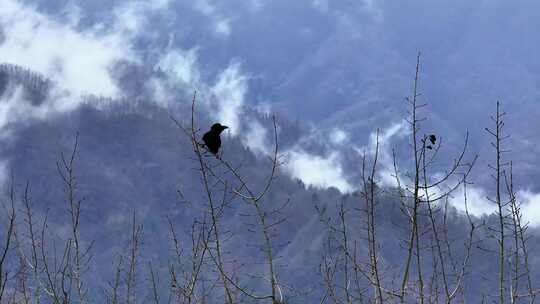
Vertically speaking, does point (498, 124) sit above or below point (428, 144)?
above

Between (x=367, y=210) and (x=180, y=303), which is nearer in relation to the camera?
(x=367, y=210)

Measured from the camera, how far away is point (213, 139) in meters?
14.0

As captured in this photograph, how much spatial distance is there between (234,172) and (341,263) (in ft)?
11.7

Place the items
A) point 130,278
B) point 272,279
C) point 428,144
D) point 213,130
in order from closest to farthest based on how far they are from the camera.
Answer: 1. point 272,279
2. point 428,144
3. point 130,278
4. point 213,130

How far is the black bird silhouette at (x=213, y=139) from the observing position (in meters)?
13.6

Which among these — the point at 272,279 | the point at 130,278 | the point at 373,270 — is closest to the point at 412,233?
the point at 373,270

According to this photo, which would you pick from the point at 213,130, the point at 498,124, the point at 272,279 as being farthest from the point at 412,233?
the point at 213,130

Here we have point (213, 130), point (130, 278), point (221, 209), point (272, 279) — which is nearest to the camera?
point (272, 279)

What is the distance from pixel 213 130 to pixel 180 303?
110 inches

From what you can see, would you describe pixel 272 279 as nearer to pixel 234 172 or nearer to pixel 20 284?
pixel 234 172

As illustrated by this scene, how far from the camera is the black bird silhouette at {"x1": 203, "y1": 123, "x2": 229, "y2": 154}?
1360cm

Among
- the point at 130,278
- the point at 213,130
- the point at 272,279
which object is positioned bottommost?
the point at 272,279

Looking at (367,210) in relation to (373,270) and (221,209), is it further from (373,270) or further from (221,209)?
(221,209)

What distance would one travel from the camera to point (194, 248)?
12.7m
